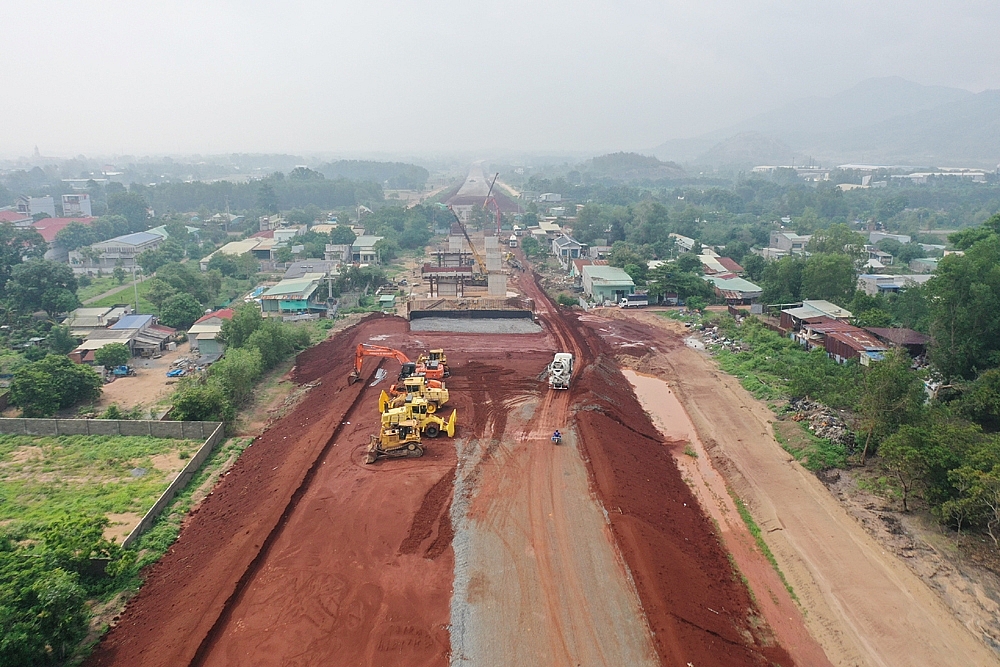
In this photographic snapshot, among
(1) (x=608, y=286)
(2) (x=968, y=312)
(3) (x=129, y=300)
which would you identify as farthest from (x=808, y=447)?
(3) (x=129, y=300)

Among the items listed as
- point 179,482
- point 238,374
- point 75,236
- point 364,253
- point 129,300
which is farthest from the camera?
point 75,236

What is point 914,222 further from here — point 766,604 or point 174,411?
point 174,411

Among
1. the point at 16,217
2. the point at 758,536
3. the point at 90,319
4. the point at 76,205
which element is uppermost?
the point at 76,205

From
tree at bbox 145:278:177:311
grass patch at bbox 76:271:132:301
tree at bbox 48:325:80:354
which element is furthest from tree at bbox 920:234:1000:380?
grass patch at bbox 76:271:132:301

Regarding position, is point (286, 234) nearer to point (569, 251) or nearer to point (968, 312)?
point (569, 251)

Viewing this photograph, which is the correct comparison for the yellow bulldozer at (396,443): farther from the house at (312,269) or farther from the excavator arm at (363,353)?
the house at (312,269)
